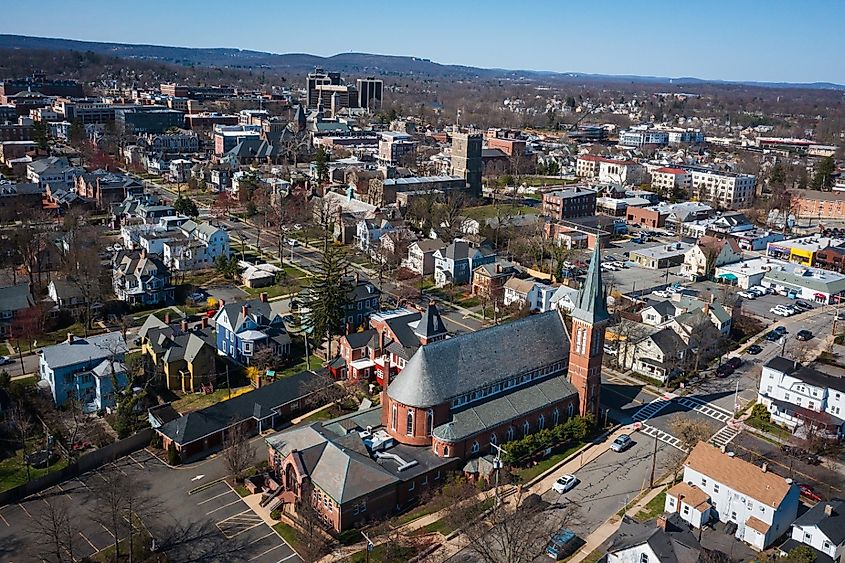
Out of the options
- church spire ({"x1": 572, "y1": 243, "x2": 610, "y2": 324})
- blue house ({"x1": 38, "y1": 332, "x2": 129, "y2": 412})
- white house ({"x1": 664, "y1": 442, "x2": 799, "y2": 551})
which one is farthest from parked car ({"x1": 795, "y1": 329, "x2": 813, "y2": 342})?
blue house ({"x1": 38, "y1": 332, "x2": 129, "y2": 412})

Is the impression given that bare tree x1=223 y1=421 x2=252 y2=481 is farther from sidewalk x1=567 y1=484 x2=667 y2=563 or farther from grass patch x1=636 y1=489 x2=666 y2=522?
grass patch x1=636 y1=489 x2=666 y2=522

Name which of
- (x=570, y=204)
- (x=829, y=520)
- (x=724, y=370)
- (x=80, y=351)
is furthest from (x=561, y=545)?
(x=570, y=204)

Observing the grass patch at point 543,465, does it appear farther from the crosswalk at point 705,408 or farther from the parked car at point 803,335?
the parked car at point 803,335

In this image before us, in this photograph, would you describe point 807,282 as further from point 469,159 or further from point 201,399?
point 201,399

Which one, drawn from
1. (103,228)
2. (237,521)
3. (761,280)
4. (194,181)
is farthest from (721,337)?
(194,181)

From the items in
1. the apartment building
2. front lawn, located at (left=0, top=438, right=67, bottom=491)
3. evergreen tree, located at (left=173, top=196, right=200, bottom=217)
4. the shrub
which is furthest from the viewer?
the apartment building

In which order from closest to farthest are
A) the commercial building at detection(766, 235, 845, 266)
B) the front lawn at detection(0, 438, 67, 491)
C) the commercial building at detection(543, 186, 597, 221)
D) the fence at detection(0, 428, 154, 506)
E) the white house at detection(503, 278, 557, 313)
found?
the fence at detection(0, 428, 154, 506) < the front lawn at detection(0, 438, 67, 491) < the white house at detection(503, 278, 557, 313) < the commercial building at detection(766, 235, 845, 266) < the commercial building at detection(543, 186, 597, 221)
